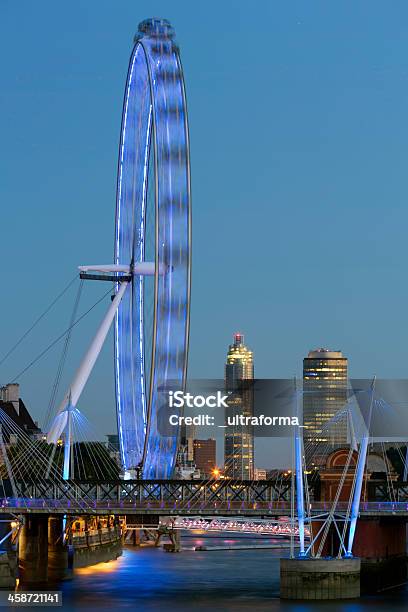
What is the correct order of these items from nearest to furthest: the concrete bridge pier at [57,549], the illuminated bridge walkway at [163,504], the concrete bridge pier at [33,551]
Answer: the illuminated bridge walkway at [163,504], the concrete bridge pier at [33,551], the concrete bridge pier at [57,549]

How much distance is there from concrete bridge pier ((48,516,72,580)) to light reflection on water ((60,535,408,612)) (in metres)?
1.09

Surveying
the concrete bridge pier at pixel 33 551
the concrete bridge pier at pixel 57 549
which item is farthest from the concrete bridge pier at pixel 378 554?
the concrete bridge pier at pixel 57 549

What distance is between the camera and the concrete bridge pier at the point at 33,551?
83.8 m

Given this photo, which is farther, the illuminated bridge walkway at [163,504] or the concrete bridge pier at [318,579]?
the illuminated bridge walkway at [163,504]

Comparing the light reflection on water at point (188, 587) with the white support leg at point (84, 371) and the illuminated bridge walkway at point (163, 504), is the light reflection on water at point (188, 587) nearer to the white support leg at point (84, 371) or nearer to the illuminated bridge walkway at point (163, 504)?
the illuminated bridge walkway at point (163, 504)

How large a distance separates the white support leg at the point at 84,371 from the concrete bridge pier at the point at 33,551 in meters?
4.86

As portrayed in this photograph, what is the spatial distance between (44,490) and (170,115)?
930 inches

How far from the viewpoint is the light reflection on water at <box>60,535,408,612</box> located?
72688 millimetres

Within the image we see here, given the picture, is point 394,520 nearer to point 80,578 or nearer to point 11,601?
point 80,578

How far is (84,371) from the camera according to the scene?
285 ft

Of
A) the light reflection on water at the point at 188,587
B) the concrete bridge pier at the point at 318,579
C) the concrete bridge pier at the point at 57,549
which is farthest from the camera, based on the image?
the concrete bridge pier at the point at 57,549

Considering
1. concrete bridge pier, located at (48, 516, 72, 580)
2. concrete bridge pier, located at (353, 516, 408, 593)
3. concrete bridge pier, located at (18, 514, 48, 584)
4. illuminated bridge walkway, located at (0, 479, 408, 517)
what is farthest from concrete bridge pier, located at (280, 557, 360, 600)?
concrete bridge pier, located at (48, 516, 72, 580)

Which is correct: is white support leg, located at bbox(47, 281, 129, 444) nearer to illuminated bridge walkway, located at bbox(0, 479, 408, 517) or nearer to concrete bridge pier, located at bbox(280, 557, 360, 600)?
illuminated bridge walkway, located at bbox(0, 479, 408, 517)

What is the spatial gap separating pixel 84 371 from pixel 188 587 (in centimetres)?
1383
